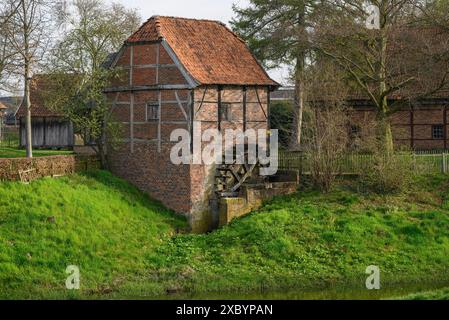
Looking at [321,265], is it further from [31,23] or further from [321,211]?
[31,23]

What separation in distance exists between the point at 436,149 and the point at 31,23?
66.2 feet

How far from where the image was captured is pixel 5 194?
87.7 feet

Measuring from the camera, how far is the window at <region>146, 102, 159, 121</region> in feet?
102

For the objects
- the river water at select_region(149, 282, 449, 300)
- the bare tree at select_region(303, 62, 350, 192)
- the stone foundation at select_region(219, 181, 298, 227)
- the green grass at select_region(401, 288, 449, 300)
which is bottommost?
the river water at select_region(149, 282, 449, 300)

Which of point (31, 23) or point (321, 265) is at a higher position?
point (31, 23)

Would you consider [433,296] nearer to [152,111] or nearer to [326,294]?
[326,294]

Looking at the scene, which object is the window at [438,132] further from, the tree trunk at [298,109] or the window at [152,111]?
the window at [152,111]

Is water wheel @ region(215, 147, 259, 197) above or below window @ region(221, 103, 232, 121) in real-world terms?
below

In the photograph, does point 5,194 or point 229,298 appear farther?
point 5,194

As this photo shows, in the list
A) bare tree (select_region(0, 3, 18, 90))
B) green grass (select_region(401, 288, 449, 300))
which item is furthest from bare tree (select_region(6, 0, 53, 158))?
green grass (select_region(401, 288, 449, 300))

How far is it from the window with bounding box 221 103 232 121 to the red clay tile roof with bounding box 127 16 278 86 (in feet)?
3.12

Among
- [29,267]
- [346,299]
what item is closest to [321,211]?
Answer: [346,299]

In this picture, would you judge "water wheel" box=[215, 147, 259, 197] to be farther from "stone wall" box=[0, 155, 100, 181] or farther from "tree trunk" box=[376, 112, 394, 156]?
"tree trunk" box=[376, 112, 394, 156]

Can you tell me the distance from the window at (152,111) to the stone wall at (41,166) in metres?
2.80
